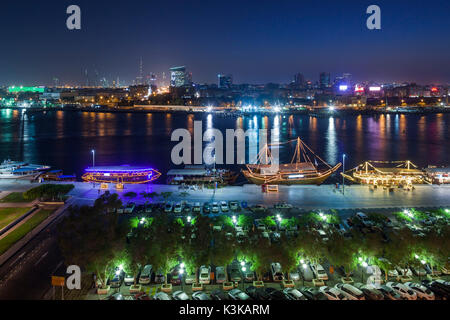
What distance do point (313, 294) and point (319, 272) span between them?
1.03ft

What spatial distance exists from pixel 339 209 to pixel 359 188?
37.7 inches

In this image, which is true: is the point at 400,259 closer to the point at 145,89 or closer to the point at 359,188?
the point at 359,188

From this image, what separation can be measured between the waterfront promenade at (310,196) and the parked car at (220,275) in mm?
1616

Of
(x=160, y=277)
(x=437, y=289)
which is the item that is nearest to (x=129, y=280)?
(x=160, y=277)

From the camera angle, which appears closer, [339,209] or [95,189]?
[339,209]

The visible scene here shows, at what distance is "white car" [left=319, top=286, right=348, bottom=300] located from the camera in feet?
7.25

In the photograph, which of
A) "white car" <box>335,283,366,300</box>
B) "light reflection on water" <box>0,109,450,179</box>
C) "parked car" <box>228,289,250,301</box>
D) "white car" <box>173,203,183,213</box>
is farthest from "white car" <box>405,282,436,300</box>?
"light reflection on water" <box>0,109,450,179</box>

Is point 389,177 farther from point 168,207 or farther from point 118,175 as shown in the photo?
point 118,175

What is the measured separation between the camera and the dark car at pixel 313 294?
220 centimetres

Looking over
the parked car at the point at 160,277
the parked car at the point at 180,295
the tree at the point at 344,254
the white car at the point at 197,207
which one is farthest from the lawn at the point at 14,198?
the tree at the point at 344,254

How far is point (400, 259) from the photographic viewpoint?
247 cm

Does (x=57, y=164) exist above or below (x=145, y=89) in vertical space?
below
